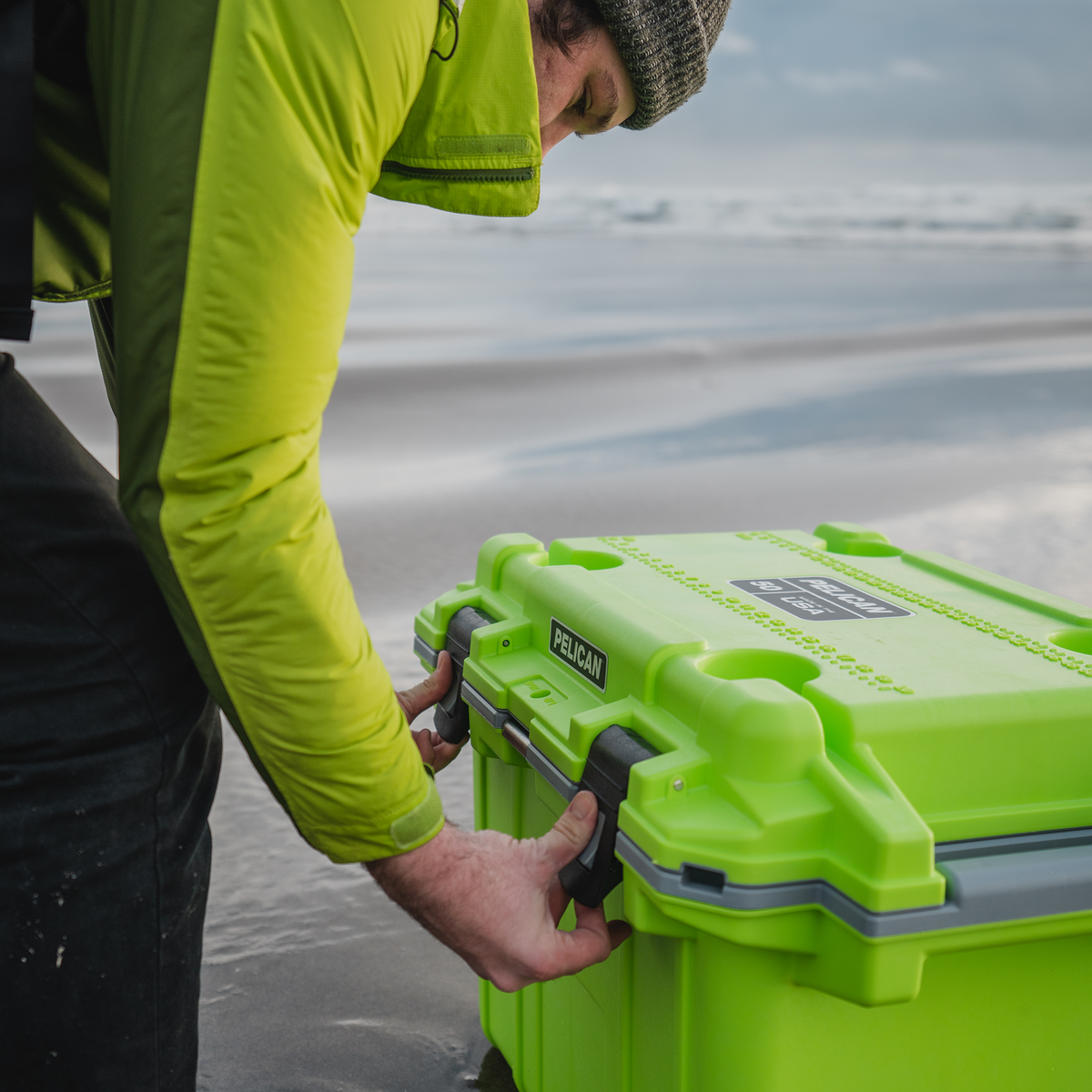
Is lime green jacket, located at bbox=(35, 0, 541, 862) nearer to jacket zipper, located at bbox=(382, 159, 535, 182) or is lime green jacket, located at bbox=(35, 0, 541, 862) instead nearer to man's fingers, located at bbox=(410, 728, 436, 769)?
jacket zipper, located at bbox=(382, 159, 535, 182)

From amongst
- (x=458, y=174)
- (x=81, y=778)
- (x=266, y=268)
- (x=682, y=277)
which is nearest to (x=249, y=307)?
(x=266, y=268)

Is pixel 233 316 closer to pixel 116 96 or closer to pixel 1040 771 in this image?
pixel 116 96

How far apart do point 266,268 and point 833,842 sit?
636 millimetres

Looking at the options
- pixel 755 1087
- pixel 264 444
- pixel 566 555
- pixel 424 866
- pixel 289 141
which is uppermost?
pixel 289 141

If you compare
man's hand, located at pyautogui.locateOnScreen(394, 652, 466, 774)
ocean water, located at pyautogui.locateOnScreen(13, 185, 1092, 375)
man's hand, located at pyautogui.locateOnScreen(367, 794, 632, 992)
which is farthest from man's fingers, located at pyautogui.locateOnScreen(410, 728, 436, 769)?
ocean water, located at pyautogui.locateOnScreen(13, 185, 1092, 375)

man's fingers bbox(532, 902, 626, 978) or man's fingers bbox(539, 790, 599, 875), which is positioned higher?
man's fingers bbox(539, 790, 599, 875)

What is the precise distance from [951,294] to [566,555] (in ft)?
37.7

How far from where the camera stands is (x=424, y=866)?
1022mm

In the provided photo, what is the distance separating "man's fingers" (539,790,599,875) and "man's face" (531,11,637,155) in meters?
0.67

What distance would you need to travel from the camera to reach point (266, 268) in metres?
0.80

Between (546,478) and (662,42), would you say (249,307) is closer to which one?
(662,42)

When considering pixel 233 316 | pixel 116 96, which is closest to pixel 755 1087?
pixel 233 316

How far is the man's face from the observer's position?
1.13 metres

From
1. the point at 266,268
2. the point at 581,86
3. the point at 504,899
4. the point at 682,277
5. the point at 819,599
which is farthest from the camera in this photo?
Answer: the point at 682,277
